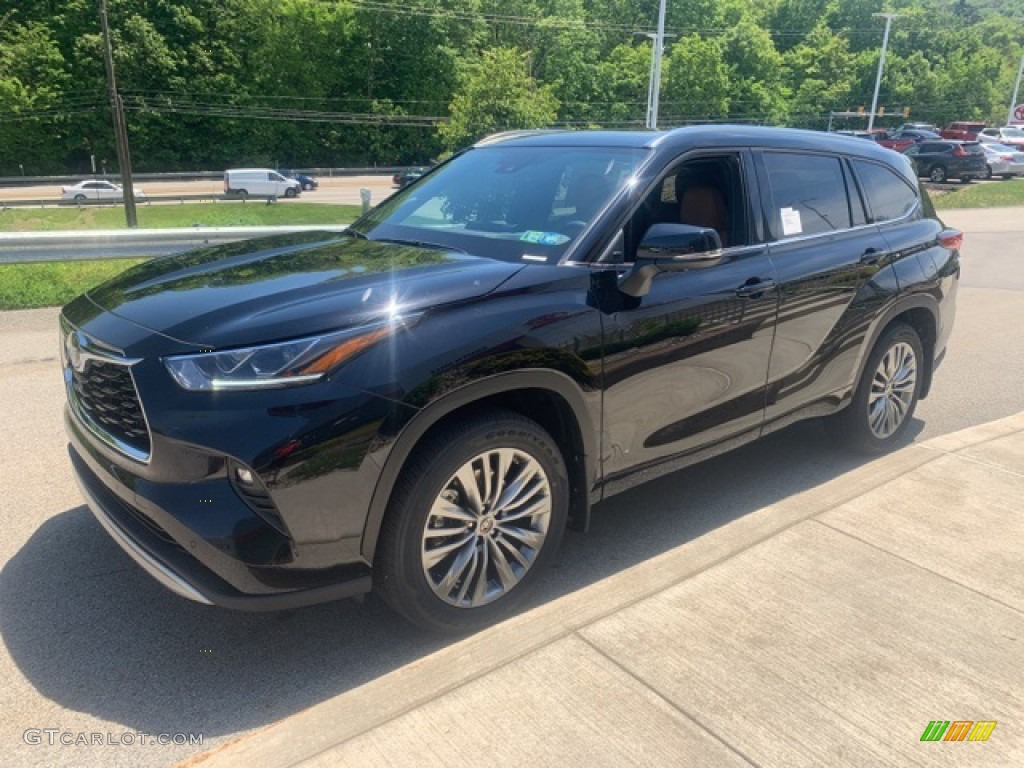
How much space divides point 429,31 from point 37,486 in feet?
234

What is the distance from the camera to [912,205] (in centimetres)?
507

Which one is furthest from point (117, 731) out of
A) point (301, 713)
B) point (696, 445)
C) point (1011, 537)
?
point (1011, 537)

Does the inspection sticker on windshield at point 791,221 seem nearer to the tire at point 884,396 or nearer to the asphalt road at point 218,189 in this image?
the tire at point 884,396

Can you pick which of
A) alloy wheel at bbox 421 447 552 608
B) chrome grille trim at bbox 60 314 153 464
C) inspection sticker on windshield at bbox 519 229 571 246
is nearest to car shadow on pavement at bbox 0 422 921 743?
alloy wheel at bbox 421 447 552 608

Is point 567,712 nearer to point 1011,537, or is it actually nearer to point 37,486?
point 1011,537

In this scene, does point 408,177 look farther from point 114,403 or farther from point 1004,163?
point 1004,163

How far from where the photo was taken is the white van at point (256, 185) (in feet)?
154

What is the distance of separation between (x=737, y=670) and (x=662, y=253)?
1.59 m

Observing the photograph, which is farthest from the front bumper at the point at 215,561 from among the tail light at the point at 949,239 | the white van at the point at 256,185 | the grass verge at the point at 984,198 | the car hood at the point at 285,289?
the white van at the point at 256,185

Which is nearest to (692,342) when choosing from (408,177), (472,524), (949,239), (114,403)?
(472,524)

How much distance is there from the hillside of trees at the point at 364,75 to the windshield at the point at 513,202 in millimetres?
48529

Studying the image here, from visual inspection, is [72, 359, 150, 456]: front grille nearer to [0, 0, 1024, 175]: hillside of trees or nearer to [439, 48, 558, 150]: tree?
[439, 48, 558, 150]: tree

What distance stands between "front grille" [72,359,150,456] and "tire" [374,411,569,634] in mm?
860

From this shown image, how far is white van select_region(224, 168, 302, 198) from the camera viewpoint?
4691 centimetres
